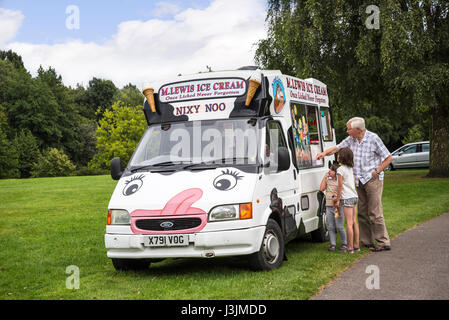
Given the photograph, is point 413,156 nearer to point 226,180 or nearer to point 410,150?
point 410,150

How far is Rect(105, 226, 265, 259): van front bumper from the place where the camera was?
22.4 ft

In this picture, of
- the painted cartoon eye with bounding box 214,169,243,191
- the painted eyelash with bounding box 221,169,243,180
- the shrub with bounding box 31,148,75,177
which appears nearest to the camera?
the painted cartoon eye with bounding box 214,169,243,191

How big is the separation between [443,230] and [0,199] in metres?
16.4

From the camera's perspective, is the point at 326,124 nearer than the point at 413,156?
Yes

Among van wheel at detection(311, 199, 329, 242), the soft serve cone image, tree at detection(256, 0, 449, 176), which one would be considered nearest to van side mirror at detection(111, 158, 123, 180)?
the soft serve cone image

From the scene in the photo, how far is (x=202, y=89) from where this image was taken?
26.8 feet

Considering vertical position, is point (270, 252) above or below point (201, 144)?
below

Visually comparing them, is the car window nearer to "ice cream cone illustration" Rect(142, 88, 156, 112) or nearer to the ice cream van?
Answer: the ice cream van

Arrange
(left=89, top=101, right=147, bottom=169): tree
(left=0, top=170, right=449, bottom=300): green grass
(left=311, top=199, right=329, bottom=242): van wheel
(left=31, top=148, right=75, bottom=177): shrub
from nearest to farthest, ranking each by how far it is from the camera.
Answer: (left=0, top=170, right=449, bottom=300): green grass → (left=311, top=199, right=329, bottom=242): van wheel → (left=31, top=148, right=75, bottom=177): shrub → (left=89, top=101, right=147, bottom=169): tree

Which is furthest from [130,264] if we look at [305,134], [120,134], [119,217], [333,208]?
[120,134]

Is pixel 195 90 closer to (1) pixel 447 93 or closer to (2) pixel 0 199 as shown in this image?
(2) pixel 0 199

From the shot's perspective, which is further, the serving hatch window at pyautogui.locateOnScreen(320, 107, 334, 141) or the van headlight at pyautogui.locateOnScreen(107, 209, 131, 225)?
the serving hatch window at pyautogui.locateOnScreen(320, 107, 334, 141)

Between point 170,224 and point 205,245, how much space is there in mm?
503

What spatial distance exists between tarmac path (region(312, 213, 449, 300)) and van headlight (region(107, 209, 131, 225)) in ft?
8.50
